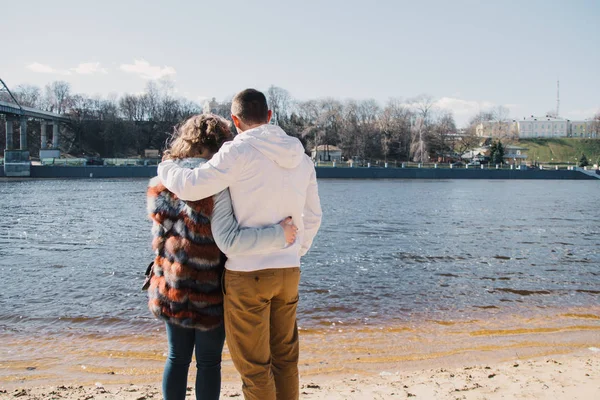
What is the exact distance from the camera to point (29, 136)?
8875cm

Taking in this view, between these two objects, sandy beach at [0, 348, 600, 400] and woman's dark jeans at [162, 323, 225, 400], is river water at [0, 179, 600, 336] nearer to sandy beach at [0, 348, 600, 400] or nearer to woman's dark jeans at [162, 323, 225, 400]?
sandy beach at [0, 348, 600, 400]

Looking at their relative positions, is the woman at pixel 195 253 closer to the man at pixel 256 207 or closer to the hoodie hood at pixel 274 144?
the man at pixel 256 207

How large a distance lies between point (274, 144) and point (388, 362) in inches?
139

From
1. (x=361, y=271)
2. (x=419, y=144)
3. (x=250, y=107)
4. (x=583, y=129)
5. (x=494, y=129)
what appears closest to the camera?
(x=250, y=107)

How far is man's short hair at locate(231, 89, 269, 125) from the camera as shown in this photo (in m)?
2.55

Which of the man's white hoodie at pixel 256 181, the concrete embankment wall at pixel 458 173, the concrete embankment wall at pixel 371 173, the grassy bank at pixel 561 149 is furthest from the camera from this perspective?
the grassy bank at pixel 561 149

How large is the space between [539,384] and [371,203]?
Result: 82.9ft

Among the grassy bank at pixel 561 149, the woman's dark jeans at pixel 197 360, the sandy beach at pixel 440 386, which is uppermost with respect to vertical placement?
the grassy bank at pixel 561 149

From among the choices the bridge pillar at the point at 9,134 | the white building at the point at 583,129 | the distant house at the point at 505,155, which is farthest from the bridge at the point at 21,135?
the white building at the point at 583,129

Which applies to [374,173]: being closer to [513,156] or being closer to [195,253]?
[513,156]

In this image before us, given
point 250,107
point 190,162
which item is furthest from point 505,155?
point 190,162

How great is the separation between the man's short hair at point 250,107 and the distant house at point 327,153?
7950cm

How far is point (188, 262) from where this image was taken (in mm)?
2588

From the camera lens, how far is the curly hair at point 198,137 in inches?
104
